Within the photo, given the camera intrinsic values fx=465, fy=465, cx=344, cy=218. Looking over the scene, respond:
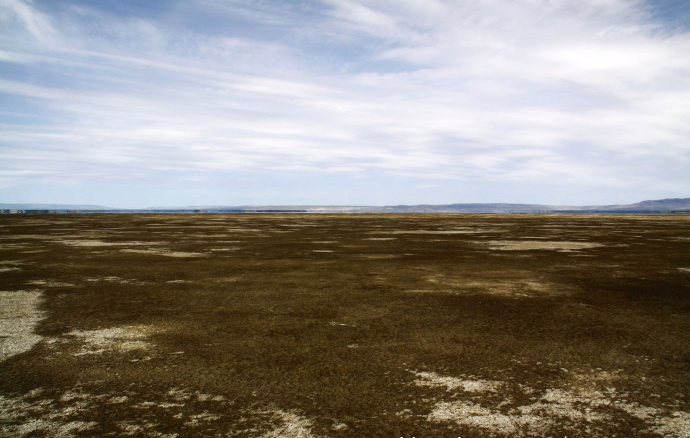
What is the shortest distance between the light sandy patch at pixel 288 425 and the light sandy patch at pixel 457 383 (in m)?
1.70

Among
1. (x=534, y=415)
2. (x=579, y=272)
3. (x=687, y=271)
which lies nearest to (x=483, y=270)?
(x=579, y=272)

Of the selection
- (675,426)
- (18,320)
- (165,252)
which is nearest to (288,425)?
(675,426)

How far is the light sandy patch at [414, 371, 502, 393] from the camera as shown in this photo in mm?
5785

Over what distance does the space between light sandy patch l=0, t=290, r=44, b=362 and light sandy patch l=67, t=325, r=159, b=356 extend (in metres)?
0.72

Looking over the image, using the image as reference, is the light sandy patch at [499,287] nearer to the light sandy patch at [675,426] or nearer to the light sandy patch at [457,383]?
the light sandy patch at [457,383]

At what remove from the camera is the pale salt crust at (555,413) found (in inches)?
188

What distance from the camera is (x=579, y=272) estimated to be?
15266mm

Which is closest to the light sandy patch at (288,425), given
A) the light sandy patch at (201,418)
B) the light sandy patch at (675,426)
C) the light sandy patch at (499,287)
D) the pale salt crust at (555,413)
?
the light sandy patch at (201,418)

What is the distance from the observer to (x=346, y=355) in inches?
277

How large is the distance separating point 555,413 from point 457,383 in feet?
4.00

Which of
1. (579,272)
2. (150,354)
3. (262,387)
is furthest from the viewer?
(579,272)

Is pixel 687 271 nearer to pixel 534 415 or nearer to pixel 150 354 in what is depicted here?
pixel 534 415

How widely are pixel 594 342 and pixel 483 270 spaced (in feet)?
26.4

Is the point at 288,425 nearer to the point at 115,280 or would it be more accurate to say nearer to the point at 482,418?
the point at 482,418
